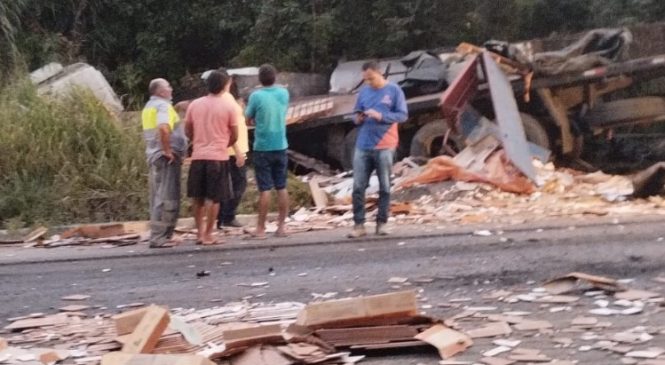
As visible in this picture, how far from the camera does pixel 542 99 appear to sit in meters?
16.8

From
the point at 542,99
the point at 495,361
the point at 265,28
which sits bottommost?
the point at 495,361

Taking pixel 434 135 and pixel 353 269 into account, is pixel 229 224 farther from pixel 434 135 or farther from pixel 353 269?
→ pixel 434 135

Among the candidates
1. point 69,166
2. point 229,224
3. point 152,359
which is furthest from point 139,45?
point 152,359

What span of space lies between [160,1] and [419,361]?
23.0m

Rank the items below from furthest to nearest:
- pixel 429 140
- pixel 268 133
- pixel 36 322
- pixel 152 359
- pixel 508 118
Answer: pixel 429 140, pixel 508 118, pixel 268 133, pixel 36 322, pixel 152 359

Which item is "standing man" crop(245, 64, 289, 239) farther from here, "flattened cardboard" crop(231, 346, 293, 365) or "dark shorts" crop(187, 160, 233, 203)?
"flattened cardboard" crop(231, 346, 293, 365)

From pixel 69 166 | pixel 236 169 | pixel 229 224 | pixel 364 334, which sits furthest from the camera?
pixel 69 166

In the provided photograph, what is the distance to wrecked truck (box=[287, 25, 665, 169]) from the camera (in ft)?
54.4

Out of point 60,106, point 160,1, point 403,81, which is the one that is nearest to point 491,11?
point 403,81

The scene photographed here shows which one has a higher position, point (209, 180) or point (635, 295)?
point (209, 180)

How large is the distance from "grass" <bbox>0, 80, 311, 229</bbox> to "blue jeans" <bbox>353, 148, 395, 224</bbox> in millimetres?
3500

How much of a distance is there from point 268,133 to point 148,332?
5186 millimetres

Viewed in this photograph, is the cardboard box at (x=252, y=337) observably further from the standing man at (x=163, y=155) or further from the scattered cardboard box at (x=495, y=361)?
the standing man at (x=163, y=155)

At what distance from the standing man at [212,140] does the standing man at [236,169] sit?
16 cm
